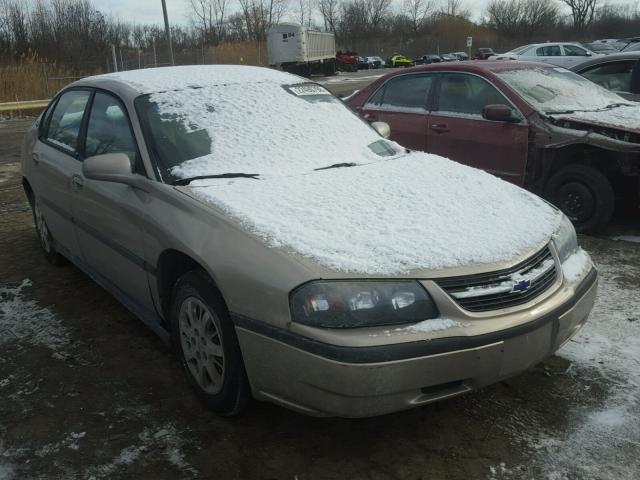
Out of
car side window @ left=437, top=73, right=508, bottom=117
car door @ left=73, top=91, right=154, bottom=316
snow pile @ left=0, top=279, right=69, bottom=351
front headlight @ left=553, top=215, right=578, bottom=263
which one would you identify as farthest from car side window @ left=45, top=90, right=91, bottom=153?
car side window @ left=437, top=73, right=508, bottom=117

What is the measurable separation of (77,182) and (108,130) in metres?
0.39

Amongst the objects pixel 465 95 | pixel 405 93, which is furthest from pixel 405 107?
pixel 465 95

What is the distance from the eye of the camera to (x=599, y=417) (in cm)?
262

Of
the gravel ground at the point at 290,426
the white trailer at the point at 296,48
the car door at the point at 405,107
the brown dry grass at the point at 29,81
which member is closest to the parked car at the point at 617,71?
the car door at the point at 405,107

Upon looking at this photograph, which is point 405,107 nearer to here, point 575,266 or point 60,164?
point 60,164

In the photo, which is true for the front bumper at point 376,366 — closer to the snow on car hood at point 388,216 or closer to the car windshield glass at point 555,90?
the snow on car hood at point 388,216

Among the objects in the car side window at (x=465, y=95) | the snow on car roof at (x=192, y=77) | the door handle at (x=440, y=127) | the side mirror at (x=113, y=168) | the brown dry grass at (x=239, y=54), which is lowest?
the door handle at (x=440, y=127)

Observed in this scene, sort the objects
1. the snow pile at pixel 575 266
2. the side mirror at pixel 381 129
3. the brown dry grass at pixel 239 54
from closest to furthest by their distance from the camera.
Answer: the snow pile at pixel 575 266, the side mirror at pixel 381 129, the brown dry grass at pixel 239 54

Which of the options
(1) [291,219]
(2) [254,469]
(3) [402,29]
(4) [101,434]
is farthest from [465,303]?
(3) [402,29]

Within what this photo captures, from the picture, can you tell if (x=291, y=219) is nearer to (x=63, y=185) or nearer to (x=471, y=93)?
(x=63, y=185)

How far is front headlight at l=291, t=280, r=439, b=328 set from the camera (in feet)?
7.06

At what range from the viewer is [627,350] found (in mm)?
3186

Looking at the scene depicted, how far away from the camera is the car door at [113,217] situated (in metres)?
3.05

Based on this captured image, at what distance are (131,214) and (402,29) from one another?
88.5 meters
